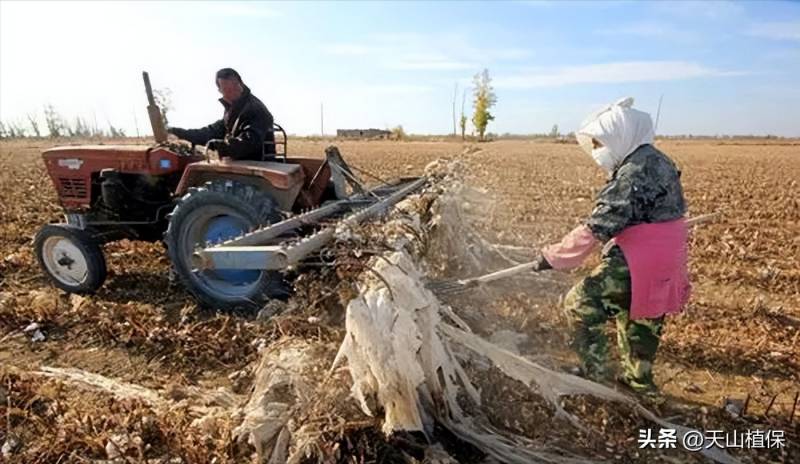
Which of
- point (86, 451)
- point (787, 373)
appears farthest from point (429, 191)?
point (86, 451)

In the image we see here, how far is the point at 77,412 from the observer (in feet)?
10.3

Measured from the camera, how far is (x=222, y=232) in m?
4.69

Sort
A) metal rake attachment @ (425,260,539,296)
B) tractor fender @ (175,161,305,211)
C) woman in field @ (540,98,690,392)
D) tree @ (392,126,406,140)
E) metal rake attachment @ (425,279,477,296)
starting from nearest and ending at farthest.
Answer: woman in field @ (540,98,690,392) < metal rake attachment @ (425,260,539,296) < metal rake attachment @ (425,279,477,296) < tractor fender @ (175,161,305,211) < tree @ (392,126,406,140)

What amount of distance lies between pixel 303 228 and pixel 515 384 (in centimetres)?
188

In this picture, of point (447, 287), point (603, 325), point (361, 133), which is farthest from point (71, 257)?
point (361, 133)

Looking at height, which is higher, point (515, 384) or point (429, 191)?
point (429, 191)

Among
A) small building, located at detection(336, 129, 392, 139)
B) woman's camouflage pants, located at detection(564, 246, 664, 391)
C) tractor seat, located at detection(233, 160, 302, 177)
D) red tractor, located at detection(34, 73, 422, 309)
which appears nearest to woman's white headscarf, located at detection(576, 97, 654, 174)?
woman's camouflage pants, located at detection(564, 246, 664, 391)

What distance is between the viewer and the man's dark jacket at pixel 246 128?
4.83 metres

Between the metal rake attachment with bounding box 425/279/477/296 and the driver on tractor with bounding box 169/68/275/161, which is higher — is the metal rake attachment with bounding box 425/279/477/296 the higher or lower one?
the lower one

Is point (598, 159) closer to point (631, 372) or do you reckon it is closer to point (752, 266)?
point (631, 372)

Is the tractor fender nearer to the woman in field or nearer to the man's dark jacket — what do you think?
the man's dark jacket

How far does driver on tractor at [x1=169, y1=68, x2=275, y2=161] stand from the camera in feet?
15.9

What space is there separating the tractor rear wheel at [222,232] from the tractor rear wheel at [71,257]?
102cm

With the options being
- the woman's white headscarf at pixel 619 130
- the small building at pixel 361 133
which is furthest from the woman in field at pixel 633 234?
the small building at pixel 361 133
